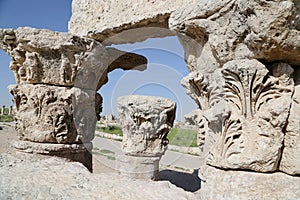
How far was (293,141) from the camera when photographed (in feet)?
5.59

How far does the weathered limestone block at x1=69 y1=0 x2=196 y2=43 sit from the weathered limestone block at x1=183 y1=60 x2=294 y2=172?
199 cm

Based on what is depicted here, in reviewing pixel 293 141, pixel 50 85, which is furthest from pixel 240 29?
pixel 50 85

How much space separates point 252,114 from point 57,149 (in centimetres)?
327

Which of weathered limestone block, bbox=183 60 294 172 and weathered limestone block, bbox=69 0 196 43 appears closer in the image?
weathered limestone block, bbox=183 60 294 172

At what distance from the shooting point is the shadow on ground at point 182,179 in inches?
204

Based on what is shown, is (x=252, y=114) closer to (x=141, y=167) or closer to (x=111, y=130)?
(x=141, y=167)

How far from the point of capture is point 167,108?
416 centimetres

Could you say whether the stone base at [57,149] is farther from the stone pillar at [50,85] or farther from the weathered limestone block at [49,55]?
the weathered limestone block at [49,55]

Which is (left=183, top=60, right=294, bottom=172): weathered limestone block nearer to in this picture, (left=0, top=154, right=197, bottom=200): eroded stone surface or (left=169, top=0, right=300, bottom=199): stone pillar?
(left=169, top=0, right=300, bottom=199): stone pillar

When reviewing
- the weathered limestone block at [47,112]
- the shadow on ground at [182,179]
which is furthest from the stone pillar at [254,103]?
the shadow on ground at [182,179]

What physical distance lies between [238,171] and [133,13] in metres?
2.95

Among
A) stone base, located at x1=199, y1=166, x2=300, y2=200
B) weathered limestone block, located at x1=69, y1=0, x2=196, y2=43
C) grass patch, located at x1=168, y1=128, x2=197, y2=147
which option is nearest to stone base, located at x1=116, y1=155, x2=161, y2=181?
weathered limestone block, located at x1=69, y1=0, x2=196, y2=43

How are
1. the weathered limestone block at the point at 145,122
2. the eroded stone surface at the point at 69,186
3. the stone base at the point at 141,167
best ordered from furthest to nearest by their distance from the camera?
the stone base at the point at 141,167 → the weathered limestone block at the point at 145,122 → the eroded stone surface at the point at 69,186

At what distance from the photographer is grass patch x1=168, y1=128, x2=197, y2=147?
8.21 m
